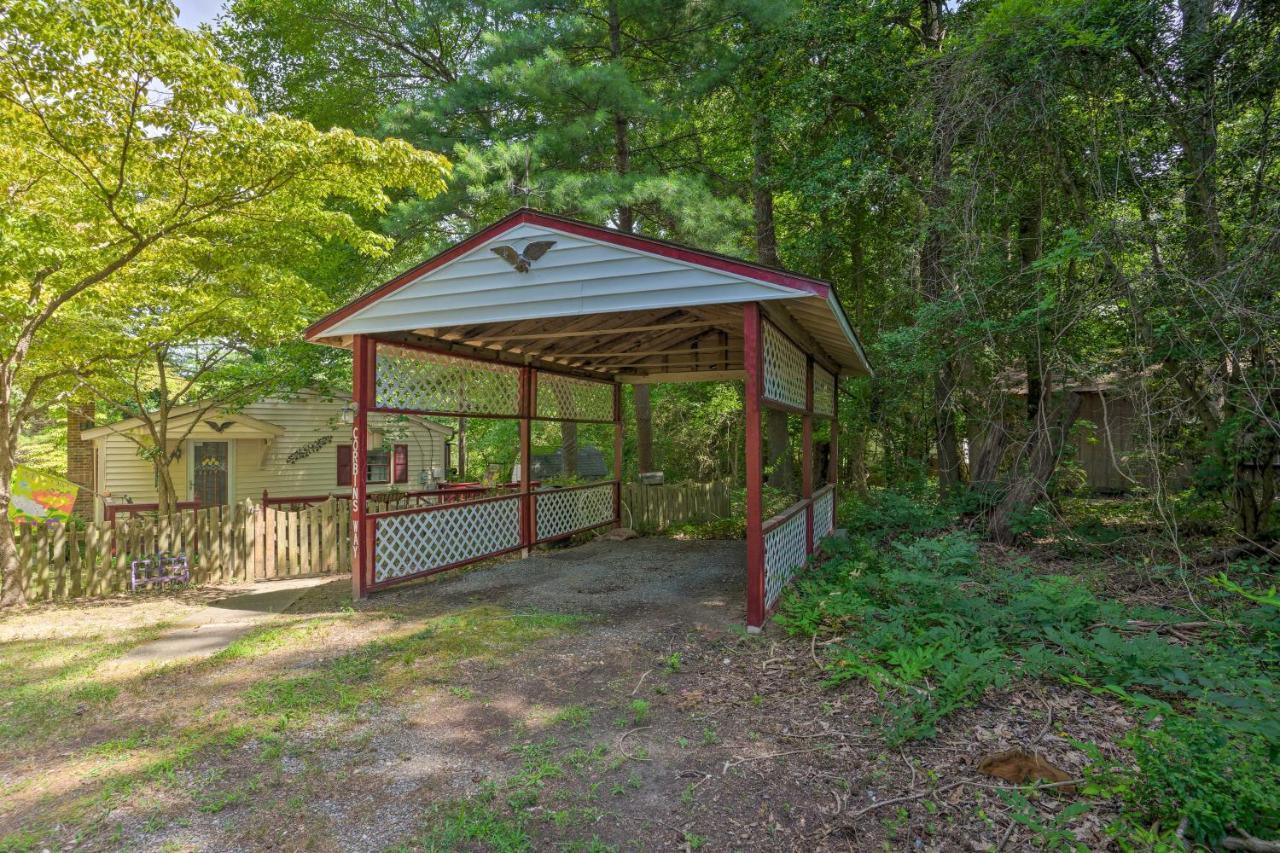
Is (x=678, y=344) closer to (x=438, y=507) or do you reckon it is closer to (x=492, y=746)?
(x=438, y=507)

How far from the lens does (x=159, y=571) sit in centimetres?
741

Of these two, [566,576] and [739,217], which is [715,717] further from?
[739,217]

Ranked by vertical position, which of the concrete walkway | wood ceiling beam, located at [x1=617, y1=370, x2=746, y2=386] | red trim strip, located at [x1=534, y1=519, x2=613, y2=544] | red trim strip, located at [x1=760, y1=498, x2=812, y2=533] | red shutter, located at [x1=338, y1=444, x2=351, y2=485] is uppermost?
wood ceiling beam, located at [x1=617, y1=370, x2=746, y2=386]

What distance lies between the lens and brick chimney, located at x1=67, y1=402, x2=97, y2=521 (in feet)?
46.4

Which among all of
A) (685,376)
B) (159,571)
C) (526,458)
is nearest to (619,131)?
(685,376)

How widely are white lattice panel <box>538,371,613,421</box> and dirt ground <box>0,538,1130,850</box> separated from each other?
4655 millimetres

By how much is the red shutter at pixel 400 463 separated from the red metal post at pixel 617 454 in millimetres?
7847

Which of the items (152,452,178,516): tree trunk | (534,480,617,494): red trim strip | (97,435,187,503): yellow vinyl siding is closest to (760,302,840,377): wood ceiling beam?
(534,480,617,494): red trim strip

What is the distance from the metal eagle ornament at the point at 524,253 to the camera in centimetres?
594

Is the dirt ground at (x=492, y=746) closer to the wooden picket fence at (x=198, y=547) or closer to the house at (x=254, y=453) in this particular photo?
the wooden picket fence at (x=198, y=547)

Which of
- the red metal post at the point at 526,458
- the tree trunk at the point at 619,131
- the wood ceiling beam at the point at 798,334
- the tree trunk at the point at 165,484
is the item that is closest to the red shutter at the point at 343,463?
the tree trunk at the point at 165,484

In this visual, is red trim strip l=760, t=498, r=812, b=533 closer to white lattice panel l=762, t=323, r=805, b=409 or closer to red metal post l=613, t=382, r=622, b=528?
white lattice panel l=762, t=323, r=805, b=409

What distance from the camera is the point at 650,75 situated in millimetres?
12250

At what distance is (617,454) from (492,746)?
8056 millimetres
